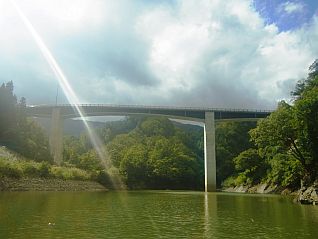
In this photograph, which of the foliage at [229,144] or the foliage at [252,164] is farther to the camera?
the foliage at [229,144]

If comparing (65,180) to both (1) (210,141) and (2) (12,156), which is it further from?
(1) (210,141)

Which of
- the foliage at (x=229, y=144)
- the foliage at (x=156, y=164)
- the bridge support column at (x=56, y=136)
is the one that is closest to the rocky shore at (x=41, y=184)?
the bridge support column at (x=56, y=136)

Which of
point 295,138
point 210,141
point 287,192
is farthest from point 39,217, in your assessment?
point 210,141

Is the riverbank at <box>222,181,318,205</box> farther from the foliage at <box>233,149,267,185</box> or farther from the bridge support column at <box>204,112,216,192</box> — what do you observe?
the bridge support column at <box>204,112,216,192</box>

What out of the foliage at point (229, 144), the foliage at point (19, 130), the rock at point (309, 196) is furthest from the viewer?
the foliage at point (229, 144)

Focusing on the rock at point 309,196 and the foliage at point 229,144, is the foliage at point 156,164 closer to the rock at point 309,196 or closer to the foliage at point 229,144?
the foliage at point 229,144

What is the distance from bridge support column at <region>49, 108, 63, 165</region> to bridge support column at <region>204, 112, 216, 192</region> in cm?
3267

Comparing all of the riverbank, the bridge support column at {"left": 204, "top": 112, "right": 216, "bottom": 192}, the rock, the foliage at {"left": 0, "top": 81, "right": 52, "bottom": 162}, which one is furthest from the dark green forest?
the rock

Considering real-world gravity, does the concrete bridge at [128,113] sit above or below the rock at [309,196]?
above

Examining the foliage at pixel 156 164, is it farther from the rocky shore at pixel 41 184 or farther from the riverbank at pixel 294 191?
the rocky shore at pixel 41 184

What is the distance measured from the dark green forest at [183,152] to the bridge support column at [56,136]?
1.82 m

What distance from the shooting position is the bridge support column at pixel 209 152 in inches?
3282

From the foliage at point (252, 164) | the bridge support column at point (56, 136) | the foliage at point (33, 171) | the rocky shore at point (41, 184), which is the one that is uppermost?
the bridge support column at point (56, 136)

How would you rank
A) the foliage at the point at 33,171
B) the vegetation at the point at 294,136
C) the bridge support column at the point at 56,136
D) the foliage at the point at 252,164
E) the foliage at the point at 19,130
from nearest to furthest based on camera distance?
the vegetation at the point at 294,136, the foliage at the point at 33,171, the foliage at the point at 19,130, the foliage at the point at 252,164, the bridge support column at the point at 56,136
